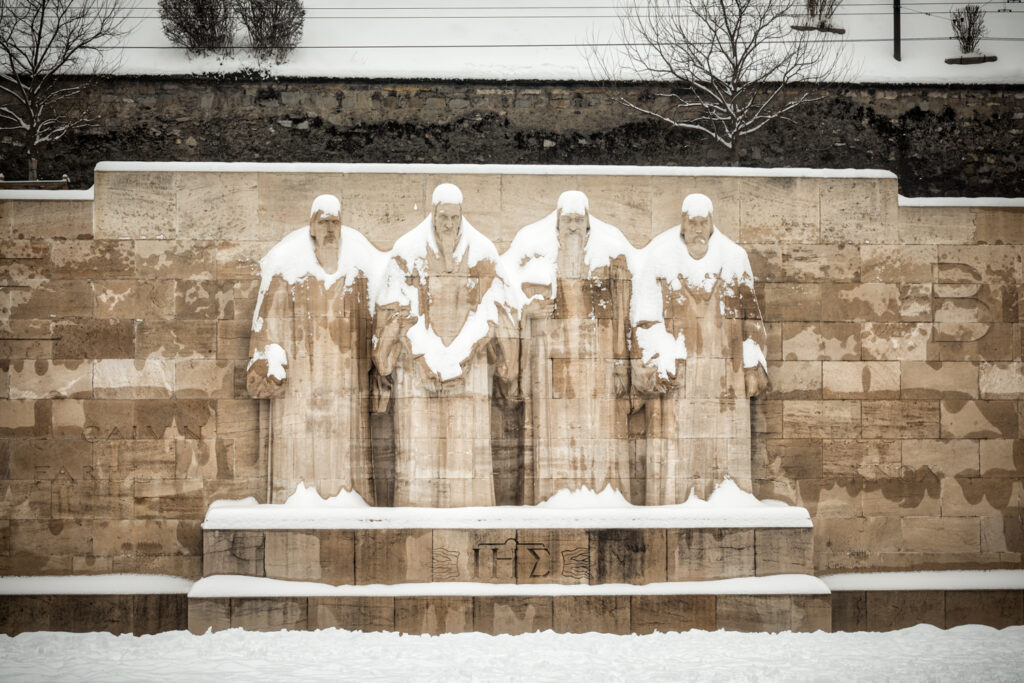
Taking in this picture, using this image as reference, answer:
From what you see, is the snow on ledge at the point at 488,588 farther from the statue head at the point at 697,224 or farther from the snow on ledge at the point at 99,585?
the statue head at the point at 697,224

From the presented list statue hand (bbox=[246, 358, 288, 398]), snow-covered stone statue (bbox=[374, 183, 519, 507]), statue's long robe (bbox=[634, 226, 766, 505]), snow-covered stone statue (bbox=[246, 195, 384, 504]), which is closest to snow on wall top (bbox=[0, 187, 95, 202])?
snow-covered stone statue (bbox=[246, 195, 384, 504])

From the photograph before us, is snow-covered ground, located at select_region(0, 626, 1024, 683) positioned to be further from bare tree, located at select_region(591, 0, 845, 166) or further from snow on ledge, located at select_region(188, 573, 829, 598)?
bare tree, located at select_region(591, 0, 845, 166)

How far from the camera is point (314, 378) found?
438 inches

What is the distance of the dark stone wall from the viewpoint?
720 inches

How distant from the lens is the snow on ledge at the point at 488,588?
33.6 feet

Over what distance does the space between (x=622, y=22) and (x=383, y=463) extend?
→ 1013cm

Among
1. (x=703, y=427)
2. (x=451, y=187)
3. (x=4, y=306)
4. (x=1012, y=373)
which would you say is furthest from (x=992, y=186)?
(x=4, y=306)

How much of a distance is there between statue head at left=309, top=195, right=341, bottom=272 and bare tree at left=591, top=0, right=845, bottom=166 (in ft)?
26.3

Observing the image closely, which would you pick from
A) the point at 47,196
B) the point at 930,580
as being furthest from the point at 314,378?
the point at 930,580

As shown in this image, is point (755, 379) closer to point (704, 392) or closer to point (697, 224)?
point (704, 392)

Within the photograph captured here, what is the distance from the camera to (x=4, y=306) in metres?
11.5

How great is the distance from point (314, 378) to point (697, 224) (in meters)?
3.85

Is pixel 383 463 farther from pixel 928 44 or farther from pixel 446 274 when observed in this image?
pixel 928 44

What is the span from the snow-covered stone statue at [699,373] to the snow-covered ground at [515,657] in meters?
1.68
